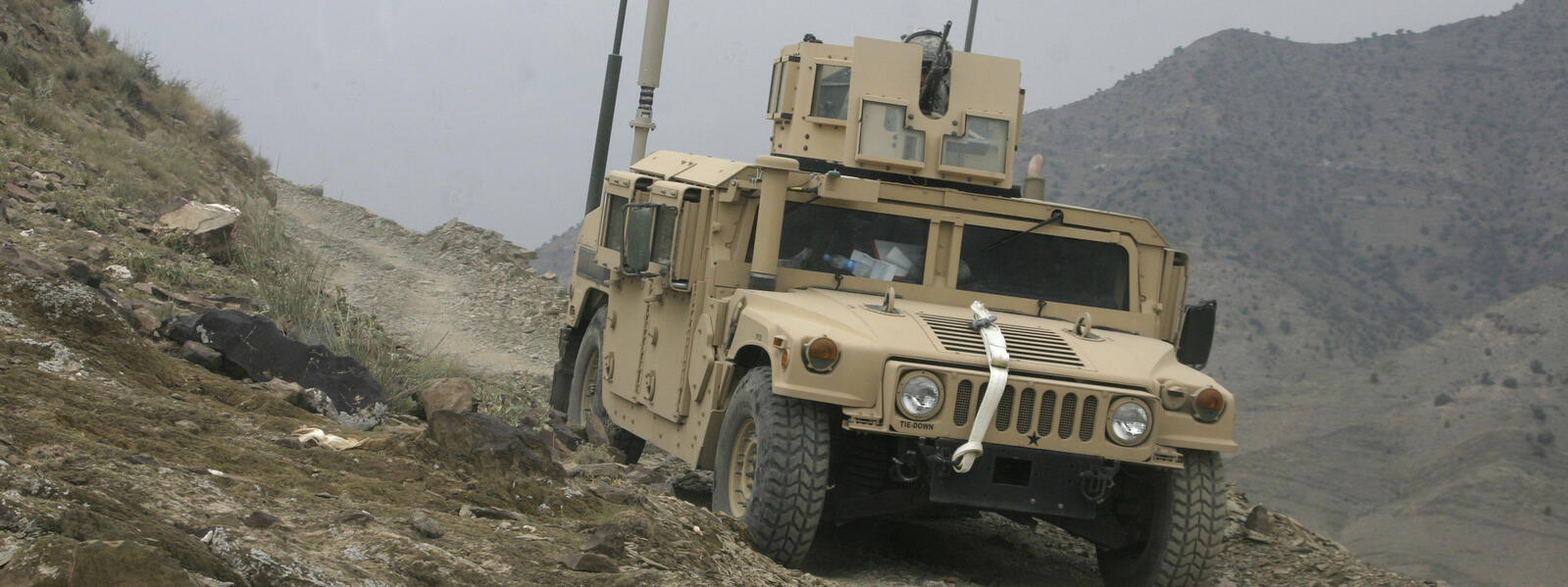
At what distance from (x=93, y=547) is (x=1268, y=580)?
263 inches

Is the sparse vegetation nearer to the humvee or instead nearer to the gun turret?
the humvee

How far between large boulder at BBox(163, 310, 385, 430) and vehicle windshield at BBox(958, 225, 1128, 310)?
314cm

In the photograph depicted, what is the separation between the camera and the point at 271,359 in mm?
8242

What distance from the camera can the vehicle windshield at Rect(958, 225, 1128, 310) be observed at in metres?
8.45

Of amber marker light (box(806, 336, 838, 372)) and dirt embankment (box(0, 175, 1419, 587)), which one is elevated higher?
amber marker light (box(806, 336, 838, 372))

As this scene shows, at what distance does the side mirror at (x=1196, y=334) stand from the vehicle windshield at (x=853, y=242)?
56.5 inches

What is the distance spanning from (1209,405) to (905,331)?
1390 millimetres

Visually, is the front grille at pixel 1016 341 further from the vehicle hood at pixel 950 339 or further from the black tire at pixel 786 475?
the black tire at pixel 786 475

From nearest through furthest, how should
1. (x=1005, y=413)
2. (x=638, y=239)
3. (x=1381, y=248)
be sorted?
1. (x=1005, y=413)
2. (x=638, y=239)
3. (x=1381, y=248)

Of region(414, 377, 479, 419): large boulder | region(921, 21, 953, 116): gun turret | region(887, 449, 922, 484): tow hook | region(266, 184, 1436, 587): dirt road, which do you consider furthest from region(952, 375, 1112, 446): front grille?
region(414, 377, 479, 419): large boulder

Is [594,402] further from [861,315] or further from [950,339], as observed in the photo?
[950,339]

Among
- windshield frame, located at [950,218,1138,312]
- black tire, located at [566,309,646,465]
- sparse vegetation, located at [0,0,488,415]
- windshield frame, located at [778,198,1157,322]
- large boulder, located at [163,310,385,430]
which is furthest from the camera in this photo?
sparse vegetation, located at [0,0,488,415]

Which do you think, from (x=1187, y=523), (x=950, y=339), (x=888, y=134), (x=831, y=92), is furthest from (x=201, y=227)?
(x=1187, y=523)

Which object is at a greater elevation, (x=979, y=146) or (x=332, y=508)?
(x=979, y=146)
